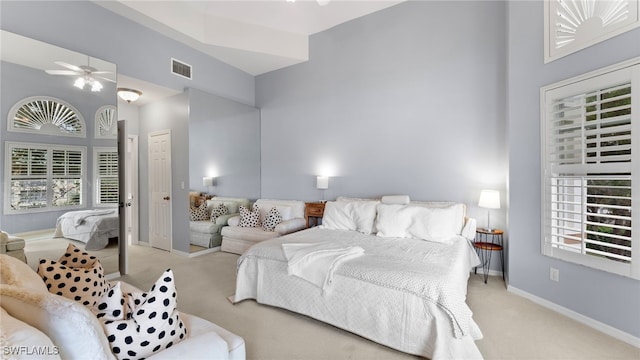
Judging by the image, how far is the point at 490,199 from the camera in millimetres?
3129

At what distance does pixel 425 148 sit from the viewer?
382 centimetres

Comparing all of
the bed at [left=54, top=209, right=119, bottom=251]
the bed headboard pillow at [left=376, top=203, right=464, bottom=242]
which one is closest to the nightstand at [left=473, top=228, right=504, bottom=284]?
the bed headboard pillow at [left=376, top=203, right=464, bottom=242]

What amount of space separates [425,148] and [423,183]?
1.66 ft

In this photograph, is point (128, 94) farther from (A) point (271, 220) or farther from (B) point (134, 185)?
(A) point (271, 220)

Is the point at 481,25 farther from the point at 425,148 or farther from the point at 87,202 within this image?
the point at 87,202

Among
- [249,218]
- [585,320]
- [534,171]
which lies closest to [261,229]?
[249,218]

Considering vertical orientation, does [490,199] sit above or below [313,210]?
above

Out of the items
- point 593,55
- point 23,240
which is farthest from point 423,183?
point 23,240

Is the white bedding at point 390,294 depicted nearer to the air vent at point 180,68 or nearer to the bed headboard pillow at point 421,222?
the bed headboard pillow at point 421,222

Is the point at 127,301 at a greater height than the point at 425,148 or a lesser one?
lesser

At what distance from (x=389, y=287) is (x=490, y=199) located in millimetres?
1983

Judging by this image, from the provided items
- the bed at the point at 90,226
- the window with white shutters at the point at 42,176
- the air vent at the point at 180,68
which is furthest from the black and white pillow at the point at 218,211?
the air vent at the point at 180,68

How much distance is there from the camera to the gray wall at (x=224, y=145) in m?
Result: 4.45

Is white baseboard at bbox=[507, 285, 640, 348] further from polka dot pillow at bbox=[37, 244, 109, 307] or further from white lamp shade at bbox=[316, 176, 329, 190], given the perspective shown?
polka dot pillow at bbox=[37, 244, 109, 307]
